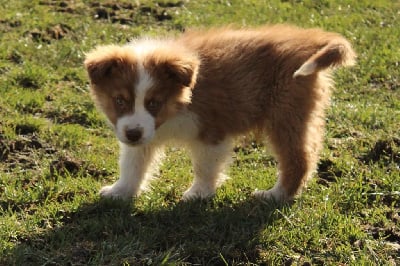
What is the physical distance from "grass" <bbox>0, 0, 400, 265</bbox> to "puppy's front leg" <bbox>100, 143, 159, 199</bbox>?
13 cm

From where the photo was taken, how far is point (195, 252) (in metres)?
4.35

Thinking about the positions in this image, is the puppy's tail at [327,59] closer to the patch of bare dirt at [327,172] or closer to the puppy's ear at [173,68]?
the puppy's ear at [173,68]

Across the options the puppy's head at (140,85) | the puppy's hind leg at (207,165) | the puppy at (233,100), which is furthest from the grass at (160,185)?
the puppy's head at (140,85)

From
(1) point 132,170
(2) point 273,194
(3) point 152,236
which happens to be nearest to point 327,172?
(2) point 273,194

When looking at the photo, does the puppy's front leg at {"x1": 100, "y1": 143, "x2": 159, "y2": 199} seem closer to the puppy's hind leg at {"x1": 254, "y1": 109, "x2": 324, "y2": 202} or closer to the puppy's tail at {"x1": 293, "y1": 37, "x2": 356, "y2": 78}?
the puppy's hind leg at {"x1": 254, "y1": 109, "x2": 324, "y2": 202}

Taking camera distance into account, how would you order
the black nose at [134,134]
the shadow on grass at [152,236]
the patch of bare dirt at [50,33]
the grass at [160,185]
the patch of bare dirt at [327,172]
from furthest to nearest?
the patch of bare dirt at [50,33] → the patch of bare dirt at [327,172] → the black nose at [134,134] → the grass at [160,185] → the shadow on grass at [152,236]

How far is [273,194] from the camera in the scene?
17.1ft

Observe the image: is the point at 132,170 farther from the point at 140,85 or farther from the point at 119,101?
the point at 140,85

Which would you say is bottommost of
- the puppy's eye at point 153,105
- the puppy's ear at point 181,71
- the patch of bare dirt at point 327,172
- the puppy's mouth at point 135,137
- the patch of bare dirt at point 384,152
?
the patch of bare dirt at point 327,172

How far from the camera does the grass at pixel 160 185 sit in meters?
4.37

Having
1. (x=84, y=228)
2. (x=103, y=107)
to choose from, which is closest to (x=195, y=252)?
(x=84, y=228)

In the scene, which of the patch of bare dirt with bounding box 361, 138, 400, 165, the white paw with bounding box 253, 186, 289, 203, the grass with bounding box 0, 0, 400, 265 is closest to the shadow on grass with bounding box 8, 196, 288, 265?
the grass with bounding box 0, 0, 400, 265

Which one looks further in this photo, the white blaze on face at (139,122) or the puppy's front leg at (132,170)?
the puppy's front leg at (132,170)

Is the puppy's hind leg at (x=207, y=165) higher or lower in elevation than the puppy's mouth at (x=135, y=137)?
lower
